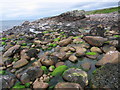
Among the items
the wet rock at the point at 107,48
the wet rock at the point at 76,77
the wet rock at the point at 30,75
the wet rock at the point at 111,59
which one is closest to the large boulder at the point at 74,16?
the wet rock at the point at 107,48

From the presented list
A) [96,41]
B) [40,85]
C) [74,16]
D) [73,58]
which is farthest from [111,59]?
[74,16]

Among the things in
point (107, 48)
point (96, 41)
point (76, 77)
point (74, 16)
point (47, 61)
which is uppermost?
point (74, 16)

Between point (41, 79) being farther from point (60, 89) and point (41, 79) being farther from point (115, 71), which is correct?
point (115, 71)

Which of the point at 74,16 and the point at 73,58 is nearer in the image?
the point at 73,58

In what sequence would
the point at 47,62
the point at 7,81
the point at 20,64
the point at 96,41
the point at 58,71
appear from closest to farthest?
the point at 7,81, the point at 58,71, the point at 47,62, the point at 20,64, the point at 96,41

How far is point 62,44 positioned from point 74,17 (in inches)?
1030

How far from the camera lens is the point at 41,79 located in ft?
22.4

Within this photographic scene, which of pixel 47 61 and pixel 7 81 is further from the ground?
pixel 47 61

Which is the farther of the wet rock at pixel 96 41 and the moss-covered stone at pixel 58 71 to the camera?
the wet rock at pixel 96 41

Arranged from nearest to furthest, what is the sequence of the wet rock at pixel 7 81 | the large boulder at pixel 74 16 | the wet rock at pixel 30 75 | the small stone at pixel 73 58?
the wet rock at pixel 7 81 → the wet rock at pixel 30 75 → the small stone at pixel 73 58 → the large boulder at pixel 74 16

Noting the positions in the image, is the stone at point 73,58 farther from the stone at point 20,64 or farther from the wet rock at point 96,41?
the stone at point 20,64

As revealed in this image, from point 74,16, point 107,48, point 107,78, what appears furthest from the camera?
point 74,16

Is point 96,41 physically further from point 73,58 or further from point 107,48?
point 73,58

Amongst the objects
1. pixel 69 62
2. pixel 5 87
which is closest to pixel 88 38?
pixel 69 62
